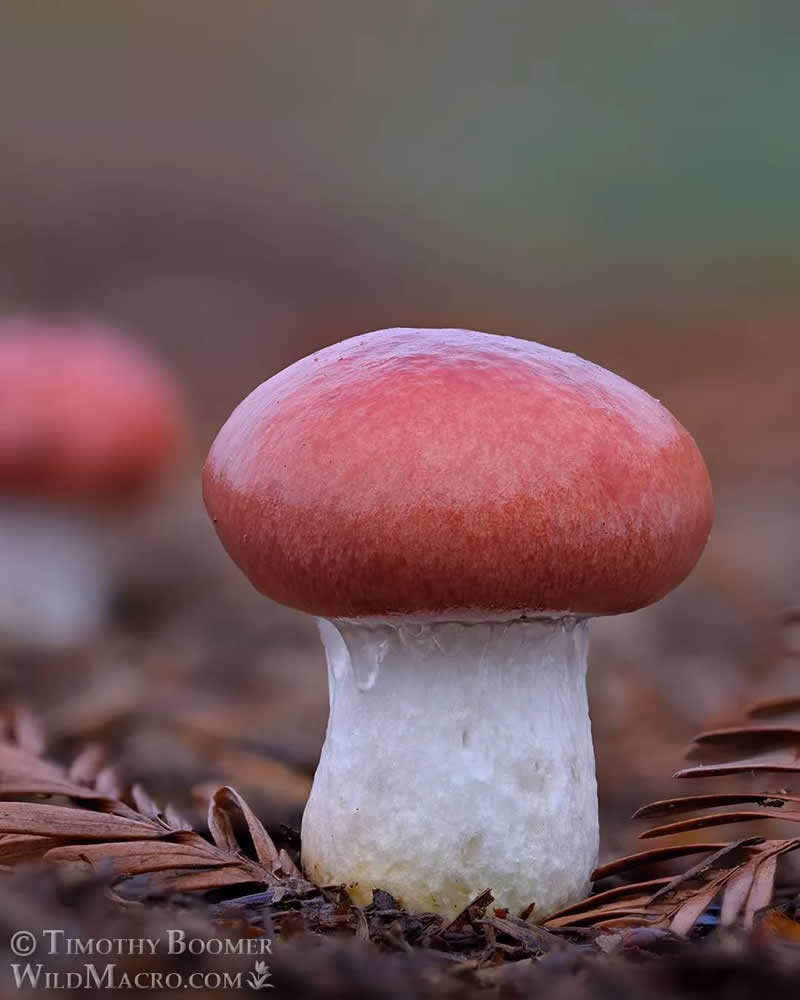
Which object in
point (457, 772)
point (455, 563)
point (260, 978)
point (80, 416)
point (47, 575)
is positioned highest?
point (80, 416)

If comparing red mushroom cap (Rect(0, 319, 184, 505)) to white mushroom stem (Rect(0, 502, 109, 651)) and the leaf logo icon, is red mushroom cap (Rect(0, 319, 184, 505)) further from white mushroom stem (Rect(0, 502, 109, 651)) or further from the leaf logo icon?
the leaf logo icon

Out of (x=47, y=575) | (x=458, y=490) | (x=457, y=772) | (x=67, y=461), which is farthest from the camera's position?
(x=47, y=575)

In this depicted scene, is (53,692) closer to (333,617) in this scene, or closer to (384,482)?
(333,617)

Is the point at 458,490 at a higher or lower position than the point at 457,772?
higher

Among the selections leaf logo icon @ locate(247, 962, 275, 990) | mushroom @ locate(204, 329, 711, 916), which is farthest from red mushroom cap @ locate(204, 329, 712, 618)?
leaf logo icon @ locate(247, 962, 275, 990)

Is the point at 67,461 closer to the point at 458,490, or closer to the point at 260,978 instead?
the point at 458,490

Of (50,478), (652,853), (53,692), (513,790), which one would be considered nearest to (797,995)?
(652,853)

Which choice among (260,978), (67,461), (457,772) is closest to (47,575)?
(67,461)
